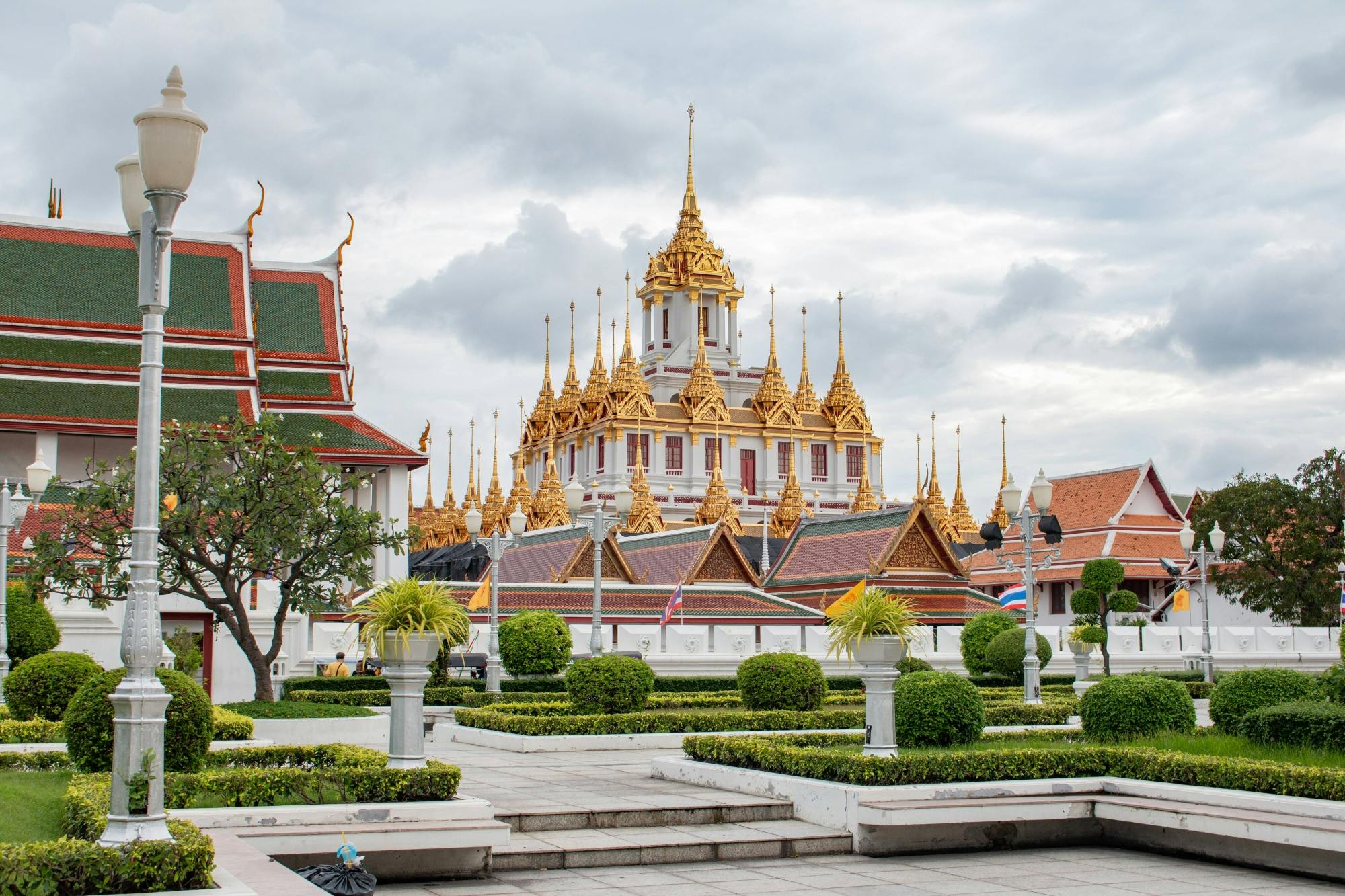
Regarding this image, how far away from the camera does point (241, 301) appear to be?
1453 inches

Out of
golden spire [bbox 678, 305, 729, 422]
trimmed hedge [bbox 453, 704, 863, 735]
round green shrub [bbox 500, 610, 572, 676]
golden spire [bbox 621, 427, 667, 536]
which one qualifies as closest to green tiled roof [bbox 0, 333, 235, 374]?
round green shrub [bbox 500, 610, 572, 676]

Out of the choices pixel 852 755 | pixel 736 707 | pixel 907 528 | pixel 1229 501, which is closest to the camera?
pixel 852 755

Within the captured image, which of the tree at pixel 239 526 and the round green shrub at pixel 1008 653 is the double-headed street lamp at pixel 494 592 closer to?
the tree at pixel 239 526

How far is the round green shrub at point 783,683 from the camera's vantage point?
19047 mm

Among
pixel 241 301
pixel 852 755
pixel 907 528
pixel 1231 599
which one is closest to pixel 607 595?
pixel 907 528

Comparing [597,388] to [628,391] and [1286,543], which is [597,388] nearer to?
[628,391]

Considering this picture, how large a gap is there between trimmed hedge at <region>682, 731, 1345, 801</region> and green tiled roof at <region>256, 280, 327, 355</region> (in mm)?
28945

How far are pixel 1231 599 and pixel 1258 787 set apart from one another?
41.2 m

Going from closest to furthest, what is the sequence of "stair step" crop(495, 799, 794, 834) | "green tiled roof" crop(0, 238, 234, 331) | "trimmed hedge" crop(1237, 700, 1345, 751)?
"stair step" crop(495, 799, 794, 834) < "trimmed hedge" crop(1237, 700, 1345, 751) < "green tiled roof" crop(0, 238, 234, 331)

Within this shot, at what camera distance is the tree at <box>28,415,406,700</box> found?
1739 cm

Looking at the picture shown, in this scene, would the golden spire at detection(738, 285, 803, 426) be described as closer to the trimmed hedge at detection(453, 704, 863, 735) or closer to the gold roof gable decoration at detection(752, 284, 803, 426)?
the gold roof gable decoration at detection(752, 284, 803, 426)

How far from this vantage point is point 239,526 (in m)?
17.4

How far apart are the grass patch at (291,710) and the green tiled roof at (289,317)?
74.5ft

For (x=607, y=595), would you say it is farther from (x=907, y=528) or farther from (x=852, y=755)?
(x=852, y=755)
